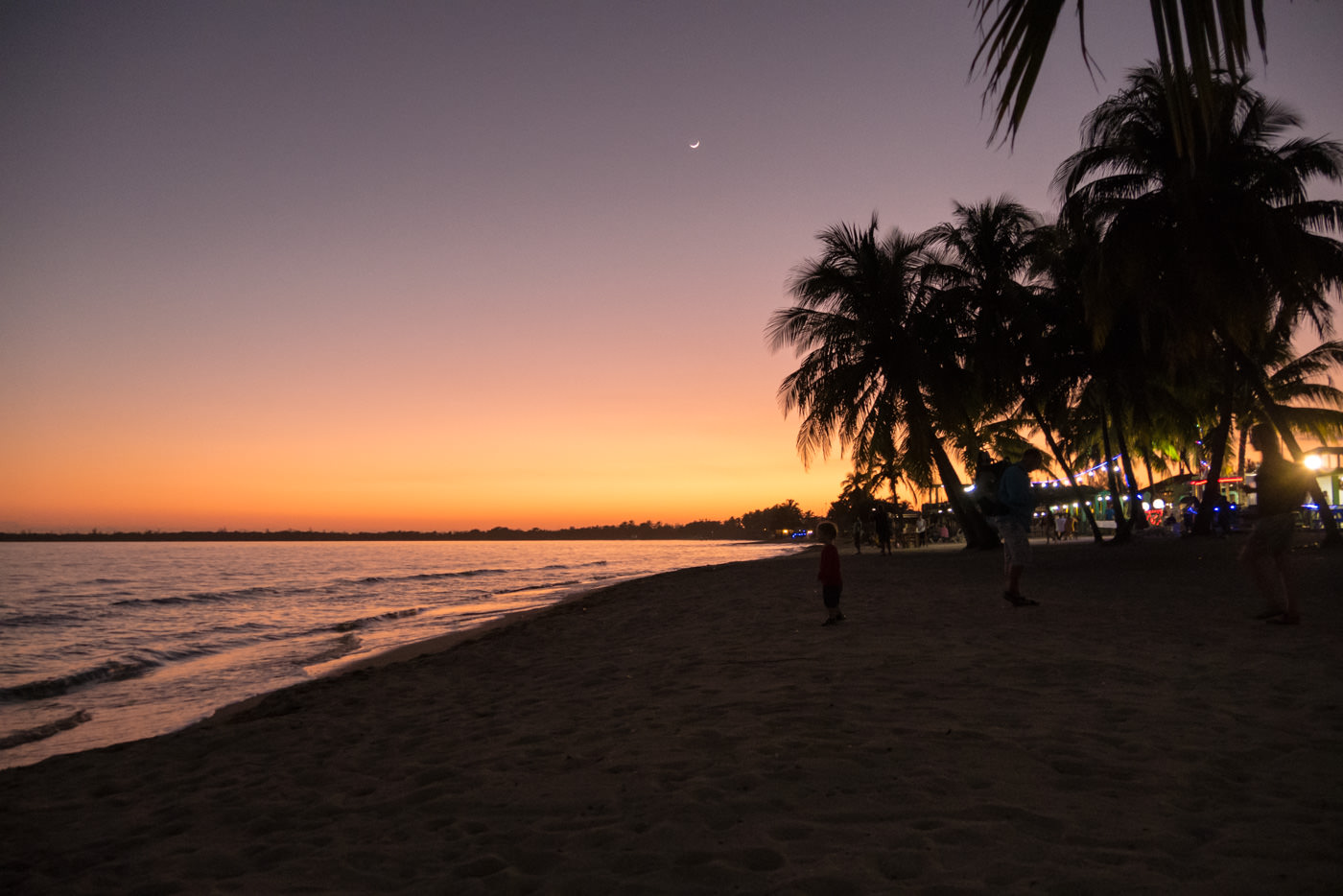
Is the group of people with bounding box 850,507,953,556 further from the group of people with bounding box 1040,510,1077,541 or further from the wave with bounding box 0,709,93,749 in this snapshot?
the wave with bounding box 0,709,93,749

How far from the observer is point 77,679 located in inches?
412

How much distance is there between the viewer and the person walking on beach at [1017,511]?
28.0 ft

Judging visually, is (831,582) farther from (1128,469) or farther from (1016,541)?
(1128,469)

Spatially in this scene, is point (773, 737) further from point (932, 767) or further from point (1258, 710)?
point (1258, 710)

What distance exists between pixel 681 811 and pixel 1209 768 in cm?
235

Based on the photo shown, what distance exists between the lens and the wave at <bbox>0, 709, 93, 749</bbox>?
7.10 m

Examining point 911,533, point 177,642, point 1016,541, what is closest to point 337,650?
point 177,642

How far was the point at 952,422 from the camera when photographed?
69.3 feet

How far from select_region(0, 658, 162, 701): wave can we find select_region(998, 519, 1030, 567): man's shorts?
11680 mm

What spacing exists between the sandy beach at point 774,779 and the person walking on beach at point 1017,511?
48.3 inches

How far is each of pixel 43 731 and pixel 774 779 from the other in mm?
7755

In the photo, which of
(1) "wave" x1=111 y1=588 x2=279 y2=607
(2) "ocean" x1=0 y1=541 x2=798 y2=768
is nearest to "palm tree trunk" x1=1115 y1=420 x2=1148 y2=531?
(2) "ocean" x1=0 y1=541 x2=798 y2=768

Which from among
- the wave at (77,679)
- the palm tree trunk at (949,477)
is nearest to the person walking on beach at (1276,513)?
the wave at (77,679)

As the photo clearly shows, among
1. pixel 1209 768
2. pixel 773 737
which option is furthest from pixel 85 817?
pixel 1209 768
